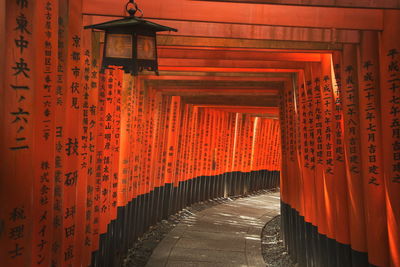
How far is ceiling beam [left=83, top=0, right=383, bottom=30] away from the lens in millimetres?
4070

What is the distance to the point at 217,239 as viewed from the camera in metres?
9.66

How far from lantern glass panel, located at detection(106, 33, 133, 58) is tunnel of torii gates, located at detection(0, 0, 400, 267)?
46 centimetres

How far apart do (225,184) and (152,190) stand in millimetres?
6478

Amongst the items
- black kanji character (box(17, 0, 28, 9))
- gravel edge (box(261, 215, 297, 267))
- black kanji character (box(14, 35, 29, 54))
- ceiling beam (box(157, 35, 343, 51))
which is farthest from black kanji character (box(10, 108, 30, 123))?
gravel edge (box(261, 215, 297, 267))

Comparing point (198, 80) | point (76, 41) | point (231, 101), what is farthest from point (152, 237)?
point (76, 41)

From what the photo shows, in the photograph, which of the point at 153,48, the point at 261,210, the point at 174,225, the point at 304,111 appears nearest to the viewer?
the point at 153,48

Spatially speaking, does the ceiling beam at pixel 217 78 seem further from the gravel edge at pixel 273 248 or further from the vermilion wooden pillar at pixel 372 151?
the gravel edge at pixel 273 248

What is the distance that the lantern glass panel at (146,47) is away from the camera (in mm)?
3498

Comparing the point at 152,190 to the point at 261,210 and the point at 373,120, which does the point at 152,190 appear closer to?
the point at 261,210

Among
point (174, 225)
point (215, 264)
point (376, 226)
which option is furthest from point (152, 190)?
point (376, 226)

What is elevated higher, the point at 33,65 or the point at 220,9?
the point at 220,9

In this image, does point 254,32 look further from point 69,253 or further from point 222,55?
point 69,253

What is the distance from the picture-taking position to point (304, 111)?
6586mm

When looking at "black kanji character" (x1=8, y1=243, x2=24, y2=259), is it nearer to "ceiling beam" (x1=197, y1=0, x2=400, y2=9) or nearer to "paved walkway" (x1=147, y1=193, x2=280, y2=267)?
"ceiling beam" (x1=197, y1=0, x2=400, y2=9)
